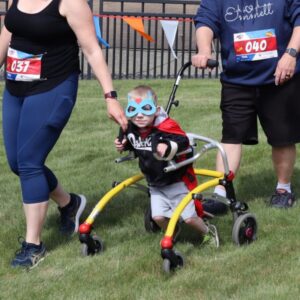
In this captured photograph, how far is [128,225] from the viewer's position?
562 cm

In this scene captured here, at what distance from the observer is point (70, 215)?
5516 mm

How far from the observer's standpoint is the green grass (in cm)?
434

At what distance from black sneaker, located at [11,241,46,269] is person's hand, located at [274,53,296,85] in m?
1.90

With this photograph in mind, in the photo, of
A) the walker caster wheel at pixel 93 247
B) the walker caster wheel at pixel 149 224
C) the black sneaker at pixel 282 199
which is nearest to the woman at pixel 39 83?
the walker caster wheel at pixel 93 247

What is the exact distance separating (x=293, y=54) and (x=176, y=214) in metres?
1.48

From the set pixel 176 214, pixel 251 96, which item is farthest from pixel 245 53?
pixel 176 214

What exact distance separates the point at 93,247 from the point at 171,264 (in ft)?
1.97

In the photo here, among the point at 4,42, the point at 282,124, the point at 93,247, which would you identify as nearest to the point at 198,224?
the point at 93,247

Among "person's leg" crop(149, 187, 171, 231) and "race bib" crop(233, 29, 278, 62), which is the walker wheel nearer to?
"person's leg" crop(149, 187, 171, 231)

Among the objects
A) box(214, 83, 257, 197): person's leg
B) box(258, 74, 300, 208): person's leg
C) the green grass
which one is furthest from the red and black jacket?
box(258, 74, 300, 208): person's leg

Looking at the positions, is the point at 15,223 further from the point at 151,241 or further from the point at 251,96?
the point at 251,96

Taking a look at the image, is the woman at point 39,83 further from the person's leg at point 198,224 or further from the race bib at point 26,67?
the person's leg at point 198,224

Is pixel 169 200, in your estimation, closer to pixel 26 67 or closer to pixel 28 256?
pixel 28 256

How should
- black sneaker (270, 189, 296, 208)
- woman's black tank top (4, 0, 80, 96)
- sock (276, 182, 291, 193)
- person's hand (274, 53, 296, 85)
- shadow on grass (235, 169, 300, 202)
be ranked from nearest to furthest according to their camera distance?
woman's black tank top (4, 0, 80, 96)
person's hand (274, 53, 296, 85)
black sneaker (270, 189, 296, 208)
sock (276, 182, 291, 193)
shadow on grass (235, 169, 300, 202)
